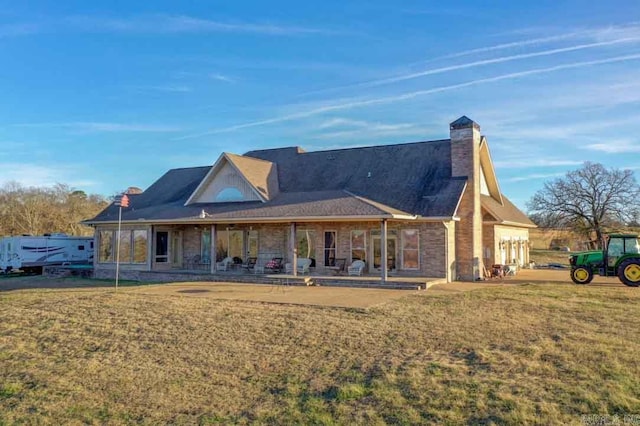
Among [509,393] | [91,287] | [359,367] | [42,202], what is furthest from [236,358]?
[42,202]

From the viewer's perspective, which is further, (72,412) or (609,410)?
(72,412)

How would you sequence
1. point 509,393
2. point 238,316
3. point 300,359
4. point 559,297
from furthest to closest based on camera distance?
point 559,297, point 238,316, point 300,359, point 509,393

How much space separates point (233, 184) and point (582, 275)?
16.2 m

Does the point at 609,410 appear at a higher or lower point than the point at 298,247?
lower

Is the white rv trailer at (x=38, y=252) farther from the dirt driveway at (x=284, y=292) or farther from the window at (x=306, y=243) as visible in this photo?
the window at (x=306, y=243)

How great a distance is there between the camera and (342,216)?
18.1m

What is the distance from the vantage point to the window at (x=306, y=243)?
21.8 meters

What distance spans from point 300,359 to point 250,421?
2.22 m

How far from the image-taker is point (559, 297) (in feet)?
47.1

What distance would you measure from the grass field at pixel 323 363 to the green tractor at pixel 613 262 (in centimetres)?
565

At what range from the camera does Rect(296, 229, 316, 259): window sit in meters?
21.8

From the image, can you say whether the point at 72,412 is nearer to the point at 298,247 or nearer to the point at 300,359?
the point at 300,359

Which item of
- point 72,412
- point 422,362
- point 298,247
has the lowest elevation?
point 72,412

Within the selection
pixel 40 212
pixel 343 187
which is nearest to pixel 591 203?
pixel 343 187
